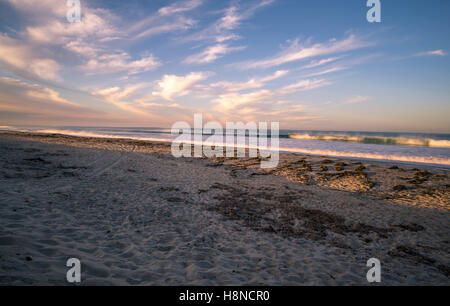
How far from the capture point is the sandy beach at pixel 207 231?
382 centimetres

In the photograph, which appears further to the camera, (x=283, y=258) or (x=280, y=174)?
(x=280, y=174)

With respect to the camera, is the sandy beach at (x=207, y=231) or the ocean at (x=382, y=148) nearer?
the sandy beach at (x=207, y=231)

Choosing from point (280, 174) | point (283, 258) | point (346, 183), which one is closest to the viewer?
point (283, 258)

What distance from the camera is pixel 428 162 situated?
68.3 ft

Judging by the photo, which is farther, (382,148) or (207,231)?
(382,148)

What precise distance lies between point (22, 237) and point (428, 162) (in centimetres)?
3055

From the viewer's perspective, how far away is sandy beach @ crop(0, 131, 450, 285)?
382 centimetres

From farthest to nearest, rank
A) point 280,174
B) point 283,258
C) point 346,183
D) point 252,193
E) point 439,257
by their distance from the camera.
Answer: point 280,174
point 346,183
point 252,193
point 439,257
point 283,258

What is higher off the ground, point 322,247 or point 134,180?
point 134,180

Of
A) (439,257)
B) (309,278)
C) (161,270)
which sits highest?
(161,270)

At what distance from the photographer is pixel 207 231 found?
5.91 m

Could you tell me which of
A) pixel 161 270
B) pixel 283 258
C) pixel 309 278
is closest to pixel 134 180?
pixel 161 270

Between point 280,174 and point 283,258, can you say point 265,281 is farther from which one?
point 280,174
